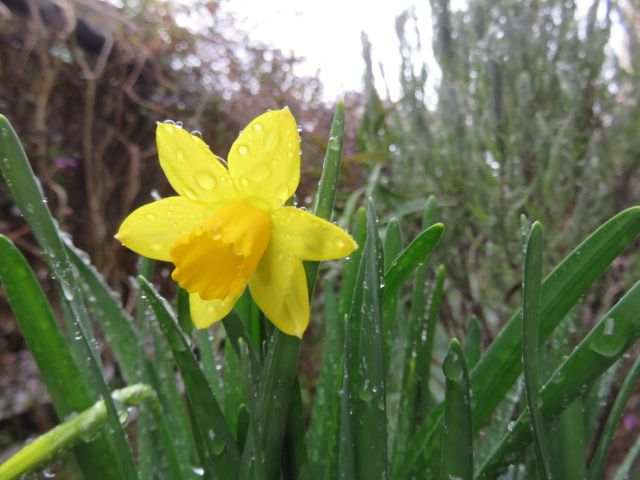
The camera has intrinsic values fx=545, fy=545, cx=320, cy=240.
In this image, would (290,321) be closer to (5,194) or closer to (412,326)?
(412,326)

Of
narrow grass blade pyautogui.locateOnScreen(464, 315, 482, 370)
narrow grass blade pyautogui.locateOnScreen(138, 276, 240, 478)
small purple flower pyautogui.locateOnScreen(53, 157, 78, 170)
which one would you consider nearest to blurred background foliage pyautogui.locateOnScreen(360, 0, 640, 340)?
narrow grass blade pyautogui.locateOnScreen(464, 315, 482, 370)

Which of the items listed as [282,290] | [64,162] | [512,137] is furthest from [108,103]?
[282,290]

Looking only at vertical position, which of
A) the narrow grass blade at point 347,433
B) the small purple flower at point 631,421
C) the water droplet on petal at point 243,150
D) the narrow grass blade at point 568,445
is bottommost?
the small purple flower at point 631,421

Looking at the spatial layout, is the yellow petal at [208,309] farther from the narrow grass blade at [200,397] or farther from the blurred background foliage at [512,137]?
the blurred background foliage at [512,137]

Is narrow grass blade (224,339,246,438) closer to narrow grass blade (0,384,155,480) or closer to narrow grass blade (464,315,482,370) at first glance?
narrow grass blade (0,384,155,480)

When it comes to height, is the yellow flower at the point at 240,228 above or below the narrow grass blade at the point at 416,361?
above

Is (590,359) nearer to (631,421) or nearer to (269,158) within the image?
(269,158)

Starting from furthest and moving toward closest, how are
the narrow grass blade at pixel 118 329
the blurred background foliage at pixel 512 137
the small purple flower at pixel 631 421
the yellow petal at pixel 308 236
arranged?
the small purple flower at pixel 631 421 < the blurred background foliage at pixel 512 137 < the narrow grass blade at pixel 118 329 < the yellow petal at pixel 308 236

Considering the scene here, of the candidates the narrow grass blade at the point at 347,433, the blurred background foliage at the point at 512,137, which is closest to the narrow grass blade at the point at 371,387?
the narrow grass blade at the point at 347,433
